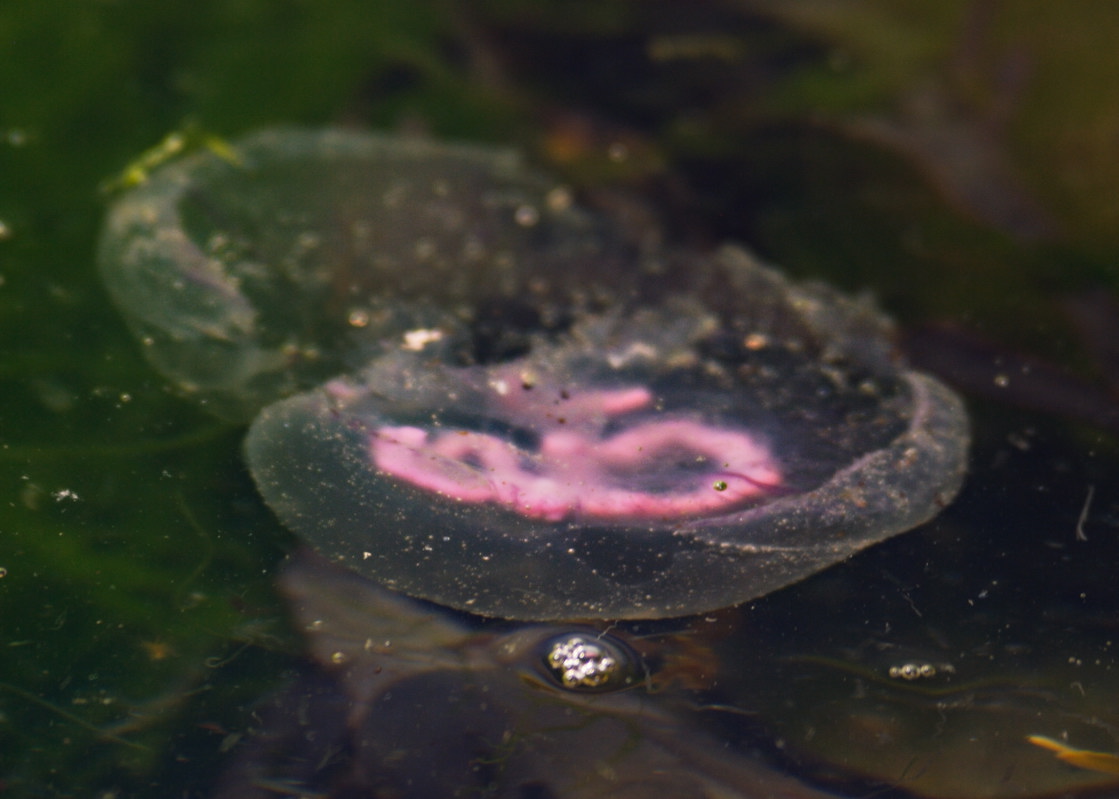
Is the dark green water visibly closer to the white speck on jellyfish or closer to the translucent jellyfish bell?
the translucent jellyfish bell

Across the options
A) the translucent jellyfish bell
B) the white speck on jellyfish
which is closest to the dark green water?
the translucent jellyfish bell

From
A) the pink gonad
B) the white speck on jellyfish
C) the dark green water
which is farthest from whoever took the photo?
the white speck on jellyfish

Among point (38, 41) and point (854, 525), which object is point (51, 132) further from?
point (854, 525)

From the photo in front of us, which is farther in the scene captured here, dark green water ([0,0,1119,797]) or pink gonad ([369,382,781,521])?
pink gonad ([369,382,781,521])

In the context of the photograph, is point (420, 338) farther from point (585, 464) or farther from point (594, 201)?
point (594, 201)

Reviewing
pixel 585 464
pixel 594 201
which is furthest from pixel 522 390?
pixel 594 201

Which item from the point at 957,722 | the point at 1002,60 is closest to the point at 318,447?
the point at 957,722

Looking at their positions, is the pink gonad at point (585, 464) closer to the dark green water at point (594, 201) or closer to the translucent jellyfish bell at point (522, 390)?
the translucent jellyfish bell at point (522, 390)

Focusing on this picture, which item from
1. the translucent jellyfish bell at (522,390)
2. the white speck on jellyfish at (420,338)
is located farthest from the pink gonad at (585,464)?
the white speck on jellyfish at (420,338)
